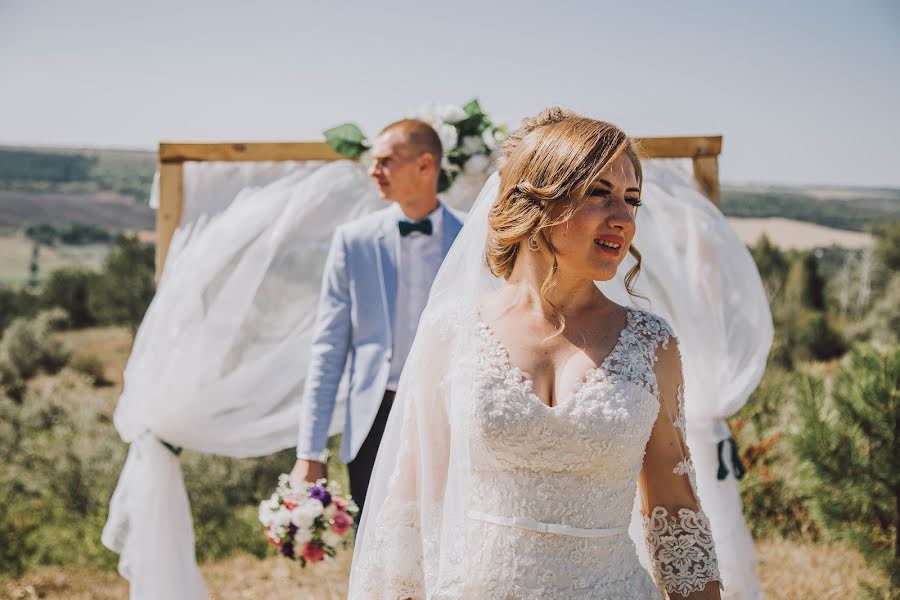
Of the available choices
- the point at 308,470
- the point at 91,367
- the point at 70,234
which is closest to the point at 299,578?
the point at 308,470

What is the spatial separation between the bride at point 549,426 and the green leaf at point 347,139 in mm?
2328

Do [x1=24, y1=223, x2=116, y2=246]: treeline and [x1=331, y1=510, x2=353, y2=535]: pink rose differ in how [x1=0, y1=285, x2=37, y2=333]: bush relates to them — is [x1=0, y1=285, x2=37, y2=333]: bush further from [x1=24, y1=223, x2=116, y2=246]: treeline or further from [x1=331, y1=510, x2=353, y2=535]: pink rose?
[x1=331, y1=510, x2=353, y2=535]: pink rose

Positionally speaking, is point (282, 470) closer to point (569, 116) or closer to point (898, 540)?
point (898, 540)

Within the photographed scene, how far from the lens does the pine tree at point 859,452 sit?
4.21m

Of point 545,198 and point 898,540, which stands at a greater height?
point 545,198

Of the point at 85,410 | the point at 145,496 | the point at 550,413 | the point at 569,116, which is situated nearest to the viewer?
the point at 550,413

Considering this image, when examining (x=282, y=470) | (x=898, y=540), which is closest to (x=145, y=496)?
(x=898, y=540)

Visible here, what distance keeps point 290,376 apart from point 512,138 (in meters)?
2.73

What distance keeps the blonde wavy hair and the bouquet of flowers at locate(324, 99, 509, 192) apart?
2.11 meters

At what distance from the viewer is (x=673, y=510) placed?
72.2 inches

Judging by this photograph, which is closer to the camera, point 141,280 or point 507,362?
point 507,362

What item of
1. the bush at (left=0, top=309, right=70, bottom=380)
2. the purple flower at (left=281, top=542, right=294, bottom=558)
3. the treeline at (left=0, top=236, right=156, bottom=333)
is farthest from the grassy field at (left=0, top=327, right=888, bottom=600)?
the treeline at (left=0, top=236, right=156, bottom=333)

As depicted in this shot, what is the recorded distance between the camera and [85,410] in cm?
1140

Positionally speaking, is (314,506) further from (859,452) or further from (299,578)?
(299,578)
